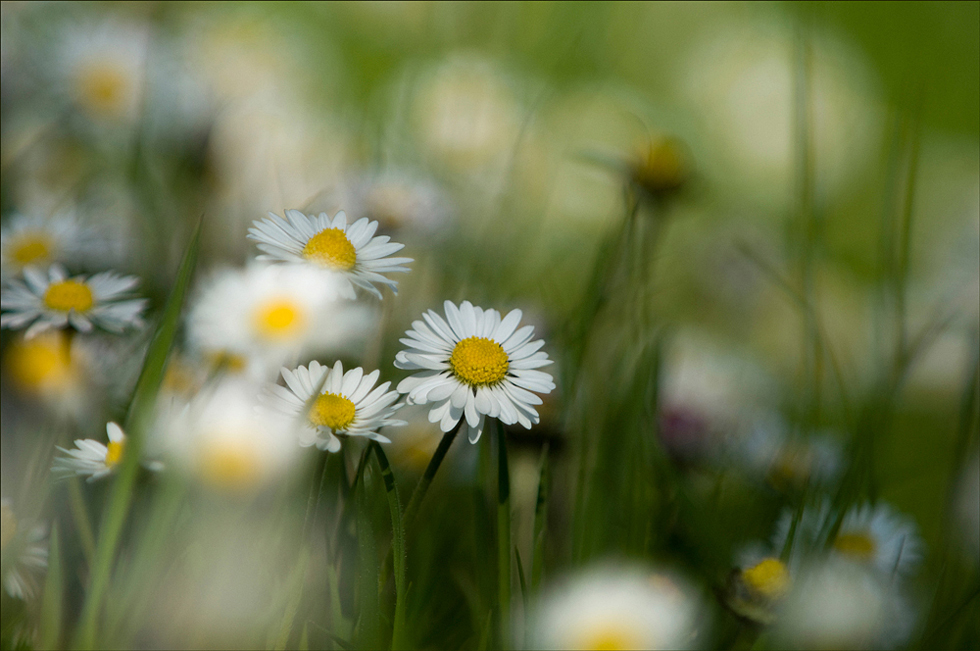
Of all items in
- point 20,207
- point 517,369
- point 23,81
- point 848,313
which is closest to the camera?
point 517,369

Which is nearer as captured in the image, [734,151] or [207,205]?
[207,205]

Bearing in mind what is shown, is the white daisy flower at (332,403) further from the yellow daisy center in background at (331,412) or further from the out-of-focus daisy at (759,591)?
the out-of-focus daisy at (759,591)

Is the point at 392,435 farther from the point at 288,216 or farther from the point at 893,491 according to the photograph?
the point at 893,491

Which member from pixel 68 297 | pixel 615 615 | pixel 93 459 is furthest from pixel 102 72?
pixel 615 615

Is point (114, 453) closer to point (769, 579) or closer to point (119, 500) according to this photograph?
point (119, 500)

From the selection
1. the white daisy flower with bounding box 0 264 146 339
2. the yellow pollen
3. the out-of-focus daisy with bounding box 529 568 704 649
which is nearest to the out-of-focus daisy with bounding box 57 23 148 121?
the white daisy flower with bounding box 0 264 146 339

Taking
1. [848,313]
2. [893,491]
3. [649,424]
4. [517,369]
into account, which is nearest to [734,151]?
[848,313]

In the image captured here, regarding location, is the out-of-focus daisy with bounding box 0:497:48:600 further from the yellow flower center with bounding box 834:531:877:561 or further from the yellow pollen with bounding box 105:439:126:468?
the yellow flower center with bounding box 834:531:877:561

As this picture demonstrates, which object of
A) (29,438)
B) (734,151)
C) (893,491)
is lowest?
(29,438)
